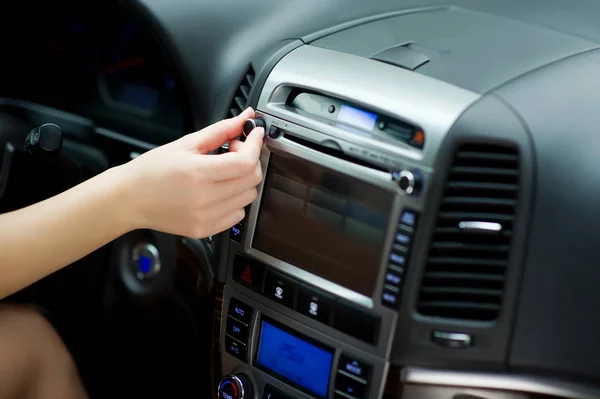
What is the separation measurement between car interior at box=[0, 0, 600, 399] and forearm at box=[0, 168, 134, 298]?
15 cm

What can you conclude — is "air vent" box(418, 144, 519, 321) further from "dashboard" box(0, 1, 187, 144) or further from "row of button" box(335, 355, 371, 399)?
"dashboard" box(0, 1, 187, 144)

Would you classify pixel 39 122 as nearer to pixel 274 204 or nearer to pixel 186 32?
pixel 186 32

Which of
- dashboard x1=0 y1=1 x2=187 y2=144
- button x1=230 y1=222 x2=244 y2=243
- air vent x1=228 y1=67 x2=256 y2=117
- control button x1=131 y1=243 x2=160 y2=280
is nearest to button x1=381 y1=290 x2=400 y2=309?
button x1=230 y1=222 x2=244 y2=243

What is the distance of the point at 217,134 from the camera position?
0.91m

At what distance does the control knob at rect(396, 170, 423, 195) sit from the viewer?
822mm

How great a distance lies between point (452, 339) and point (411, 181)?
0.56 feet

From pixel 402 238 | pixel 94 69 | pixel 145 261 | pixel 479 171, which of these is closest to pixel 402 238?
pixel 402 238

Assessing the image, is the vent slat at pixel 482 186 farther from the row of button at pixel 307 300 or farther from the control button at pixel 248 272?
the control button at pixel 248 272

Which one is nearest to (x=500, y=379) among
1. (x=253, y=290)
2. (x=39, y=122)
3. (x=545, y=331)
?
(x=545, y=331)

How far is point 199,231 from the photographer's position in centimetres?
92

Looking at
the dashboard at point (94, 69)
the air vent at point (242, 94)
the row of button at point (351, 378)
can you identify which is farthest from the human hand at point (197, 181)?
the dashboard at point (94, 69)

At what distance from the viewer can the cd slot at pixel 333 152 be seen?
0.86m

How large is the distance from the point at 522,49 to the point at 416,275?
11.8 inches

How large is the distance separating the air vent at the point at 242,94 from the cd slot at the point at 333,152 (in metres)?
0.13
